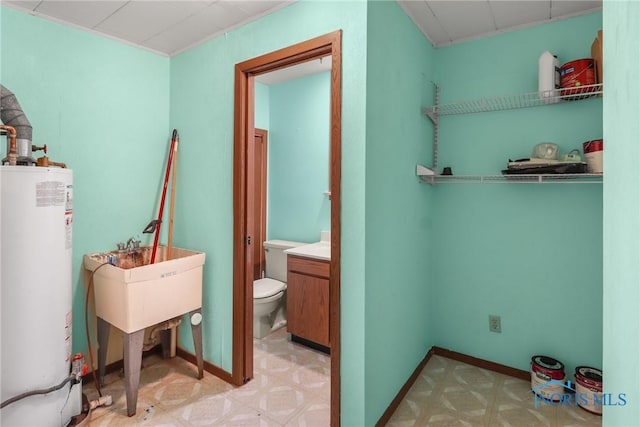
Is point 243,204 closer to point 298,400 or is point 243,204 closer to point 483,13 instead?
point 298,400

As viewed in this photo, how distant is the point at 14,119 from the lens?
161 centimetres

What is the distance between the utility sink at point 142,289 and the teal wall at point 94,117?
23cm

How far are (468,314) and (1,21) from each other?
3380 millimetres

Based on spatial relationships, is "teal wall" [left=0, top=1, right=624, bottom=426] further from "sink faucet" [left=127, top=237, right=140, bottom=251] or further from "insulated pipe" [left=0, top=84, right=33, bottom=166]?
"insulated pipe" [left=0, top=84, right=33, bottom=166]

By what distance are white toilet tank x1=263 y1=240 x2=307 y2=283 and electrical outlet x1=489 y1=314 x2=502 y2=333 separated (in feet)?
5.76

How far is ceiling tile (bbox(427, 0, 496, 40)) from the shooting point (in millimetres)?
1866

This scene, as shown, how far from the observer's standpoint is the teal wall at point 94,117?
1900mm

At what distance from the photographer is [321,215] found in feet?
10.5

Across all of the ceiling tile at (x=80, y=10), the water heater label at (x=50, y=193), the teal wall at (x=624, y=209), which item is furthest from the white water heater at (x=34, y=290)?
the teal wall at (x=624, y=209)

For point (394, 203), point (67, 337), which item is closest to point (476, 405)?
point (394, 203)

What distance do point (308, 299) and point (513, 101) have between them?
199 cm

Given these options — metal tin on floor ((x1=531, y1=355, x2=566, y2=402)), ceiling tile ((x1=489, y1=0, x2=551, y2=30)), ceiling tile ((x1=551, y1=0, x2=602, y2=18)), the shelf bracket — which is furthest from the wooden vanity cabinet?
ceiling tile ((x1=551, y1=0, x2=602, y2=18))

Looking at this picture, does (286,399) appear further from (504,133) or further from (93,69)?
(93,69)

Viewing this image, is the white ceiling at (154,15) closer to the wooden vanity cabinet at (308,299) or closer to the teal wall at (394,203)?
the teal wall at (394,203)
